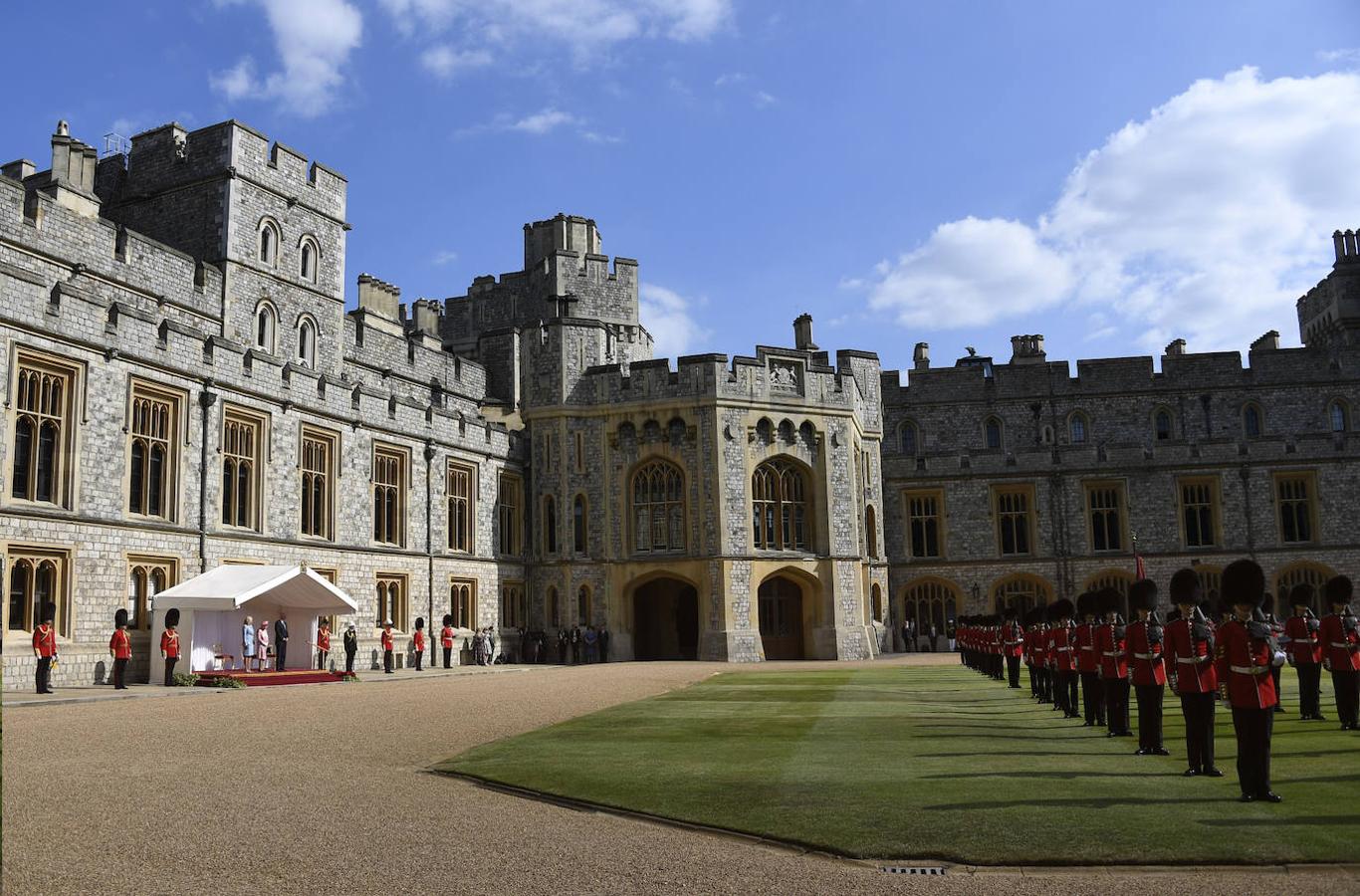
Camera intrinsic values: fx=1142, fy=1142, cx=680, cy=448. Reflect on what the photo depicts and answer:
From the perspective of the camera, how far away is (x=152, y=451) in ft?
69.1

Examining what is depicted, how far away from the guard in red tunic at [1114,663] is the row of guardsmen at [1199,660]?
12mm

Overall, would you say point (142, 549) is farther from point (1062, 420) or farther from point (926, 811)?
point (1062, 420)

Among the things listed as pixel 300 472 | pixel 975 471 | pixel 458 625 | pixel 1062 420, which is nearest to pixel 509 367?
pixel 458 625

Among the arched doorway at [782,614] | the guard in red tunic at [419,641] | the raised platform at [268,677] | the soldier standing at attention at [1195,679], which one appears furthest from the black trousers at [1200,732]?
the arched doorway at [782,614]

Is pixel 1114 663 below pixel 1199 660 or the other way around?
below

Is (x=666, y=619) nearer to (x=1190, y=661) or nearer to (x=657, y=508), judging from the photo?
(x=657, y=508)

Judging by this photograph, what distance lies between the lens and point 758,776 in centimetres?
868

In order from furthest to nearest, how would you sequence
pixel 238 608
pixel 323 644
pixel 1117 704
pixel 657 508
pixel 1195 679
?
pixel 657 508
pixel 323 644
pixel 238 608
pixel 1117 704
pixel 1195 679

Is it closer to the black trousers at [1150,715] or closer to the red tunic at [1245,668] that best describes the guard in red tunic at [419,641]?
the black trousers at [1150,715]

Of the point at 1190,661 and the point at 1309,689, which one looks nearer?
the point at 1190,661

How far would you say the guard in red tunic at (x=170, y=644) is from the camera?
19.5 meters

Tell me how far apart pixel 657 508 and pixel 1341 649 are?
72.4 feet

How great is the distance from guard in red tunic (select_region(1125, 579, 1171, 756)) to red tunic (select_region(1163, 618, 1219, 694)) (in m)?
0.50

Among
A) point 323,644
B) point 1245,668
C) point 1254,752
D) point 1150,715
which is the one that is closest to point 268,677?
point 323,644
